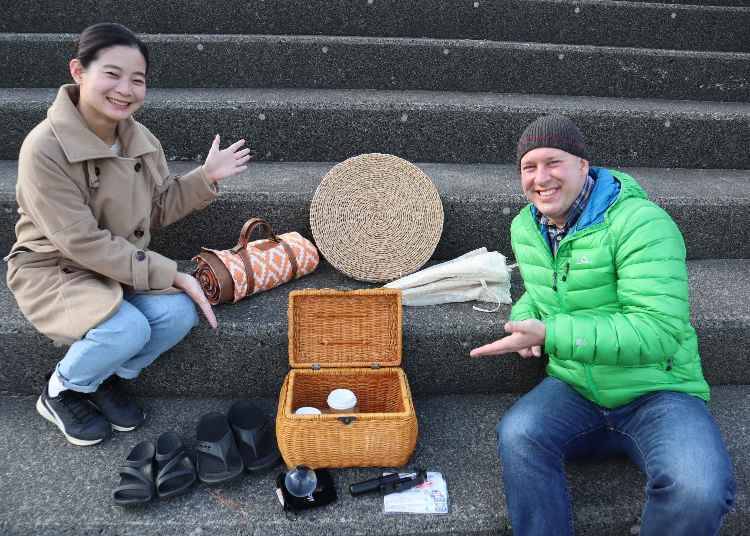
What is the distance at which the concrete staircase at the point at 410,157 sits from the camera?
158 cm

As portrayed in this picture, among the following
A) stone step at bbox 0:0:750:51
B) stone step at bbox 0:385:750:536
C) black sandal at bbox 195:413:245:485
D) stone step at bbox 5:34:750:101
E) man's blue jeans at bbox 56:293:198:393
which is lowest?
stone step at bbox 0:385:750:536

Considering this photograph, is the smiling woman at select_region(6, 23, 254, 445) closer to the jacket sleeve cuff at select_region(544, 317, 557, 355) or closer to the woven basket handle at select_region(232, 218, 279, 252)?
the woven basket handle at select_region(232, 218, 279, 252)

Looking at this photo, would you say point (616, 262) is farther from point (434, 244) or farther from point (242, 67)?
point (242, 67)

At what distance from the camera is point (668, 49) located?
11.0ft

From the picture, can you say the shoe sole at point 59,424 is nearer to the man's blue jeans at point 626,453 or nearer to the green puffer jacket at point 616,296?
the man's blue jeans at point 626,453

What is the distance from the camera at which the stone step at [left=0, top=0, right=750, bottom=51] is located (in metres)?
3.13

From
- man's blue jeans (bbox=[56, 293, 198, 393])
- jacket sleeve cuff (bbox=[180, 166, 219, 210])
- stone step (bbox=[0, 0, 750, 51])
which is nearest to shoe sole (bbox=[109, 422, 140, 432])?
man's blue jeans (bbox=[56, 293, 198, 393])

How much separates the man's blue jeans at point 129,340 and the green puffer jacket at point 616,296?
1104 millimetres

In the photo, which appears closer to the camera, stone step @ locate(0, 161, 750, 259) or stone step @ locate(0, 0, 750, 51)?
stone step @ locate(0, 161, 750, 259)

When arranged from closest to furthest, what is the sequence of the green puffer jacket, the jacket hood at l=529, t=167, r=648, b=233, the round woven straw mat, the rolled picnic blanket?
the green puffer jacket → the jacket hood at l=529, t=167, r=648, b=233 → the rolled picnic blanket → the round woven straw mat

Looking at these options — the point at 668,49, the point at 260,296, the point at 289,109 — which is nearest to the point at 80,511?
the point at 260,296

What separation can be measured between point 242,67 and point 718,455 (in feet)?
8.68

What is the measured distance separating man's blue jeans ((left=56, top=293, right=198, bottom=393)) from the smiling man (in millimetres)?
992

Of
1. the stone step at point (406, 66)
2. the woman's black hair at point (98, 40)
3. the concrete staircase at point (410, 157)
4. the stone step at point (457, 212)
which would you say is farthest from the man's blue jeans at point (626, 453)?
the stone step at point (406, 66)
